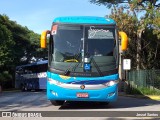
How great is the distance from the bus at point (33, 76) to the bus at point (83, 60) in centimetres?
2260

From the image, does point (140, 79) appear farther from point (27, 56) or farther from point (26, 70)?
point (27, 56)

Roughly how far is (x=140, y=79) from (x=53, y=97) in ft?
53.3

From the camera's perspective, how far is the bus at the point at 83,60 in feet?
47.4

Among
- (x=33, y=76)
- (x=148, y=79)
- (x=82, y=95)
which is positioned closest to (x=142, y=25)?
(x=148, y=79)

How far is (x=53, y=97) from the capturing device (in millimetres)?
14695

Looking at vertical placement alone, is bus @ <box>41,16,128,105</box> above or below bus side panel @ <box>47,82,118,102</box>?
above

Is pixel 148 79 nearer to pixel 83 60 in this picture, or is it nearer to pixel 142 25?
pixel 142 25

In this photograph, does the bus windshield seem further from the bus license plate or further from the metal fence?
the metal fence

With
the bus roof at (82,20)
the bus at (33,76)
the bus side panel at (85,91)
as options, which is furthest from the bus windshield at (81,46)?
the bus at (33,76)

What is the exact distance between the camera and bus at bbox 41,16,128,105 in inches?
569

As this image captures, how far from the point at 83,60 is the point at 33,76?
85.0 feet

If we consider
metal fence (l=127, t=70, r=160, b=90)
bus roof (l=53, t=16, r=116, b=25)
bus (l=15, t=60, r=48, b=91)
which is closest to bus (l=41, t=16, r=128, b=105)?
bus roof (l=53, t=16, r=116, b=25)

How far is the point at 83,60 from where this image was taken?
1461 cm

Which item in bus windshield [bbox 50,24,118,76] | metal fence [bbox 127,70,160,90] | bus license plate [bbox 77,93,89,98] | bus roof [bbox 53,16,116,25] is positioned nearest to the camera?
bus license plate [bbox 77,93,89,98]
